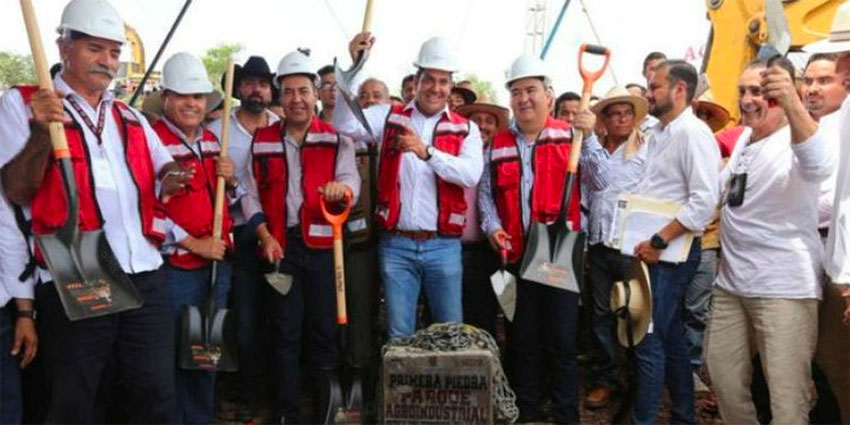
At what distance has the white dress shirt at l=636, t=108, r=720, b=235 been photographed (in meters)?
4.05

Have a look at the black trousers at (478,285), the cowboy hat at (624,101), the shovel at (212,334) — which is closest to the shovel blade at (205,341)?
the shovel at (212,334)

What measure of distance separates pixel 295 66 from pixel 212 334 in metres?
1.63

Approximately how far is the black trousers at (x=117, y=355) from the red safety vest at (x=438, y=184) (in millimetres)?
1468

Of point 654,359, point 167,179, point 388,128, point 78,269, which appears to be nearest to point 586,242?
point 654,359

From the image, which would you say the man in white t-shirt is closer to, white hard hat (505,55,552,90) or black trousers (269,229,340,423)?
white hard hat (505,55,552,90)

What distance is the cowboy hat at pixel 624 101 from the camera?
510 centimetres

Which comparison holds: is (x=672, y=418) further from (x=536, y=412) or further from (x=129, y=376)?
(x=129, y=376)

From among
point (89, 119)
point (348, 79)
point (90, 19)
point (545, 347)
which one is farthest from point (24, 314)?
point (545, 347)

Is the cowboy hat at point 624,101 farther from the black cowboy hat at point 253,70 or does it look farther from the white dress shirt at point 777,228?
the black cowboy hat at point 253,70

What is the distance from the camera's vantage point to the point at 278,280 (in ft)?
14.7

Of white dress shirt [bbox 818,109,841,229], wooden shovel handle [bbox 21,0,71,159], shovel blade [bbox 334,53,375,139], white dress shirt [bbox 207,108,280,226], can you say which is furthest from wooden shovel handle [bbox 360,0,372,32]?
white dress shirt [bbox 818,109,841,229]

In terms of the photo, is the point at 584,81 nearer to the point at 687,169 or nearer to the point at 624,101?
the point at 624,101

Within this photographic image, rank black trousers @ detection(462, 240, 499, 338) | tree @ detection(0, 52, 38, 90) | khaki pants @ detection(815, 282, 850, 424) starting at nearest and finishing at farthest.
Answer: khaki pants @ detection(815, 282, 850, 424)
black trousers @ detection(462, 240, 499, 338)
tree @ detection(0, 52, 38, 90)

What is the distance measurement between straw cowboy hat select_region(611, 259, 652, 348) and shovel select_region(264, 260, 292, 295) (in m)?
1.84
